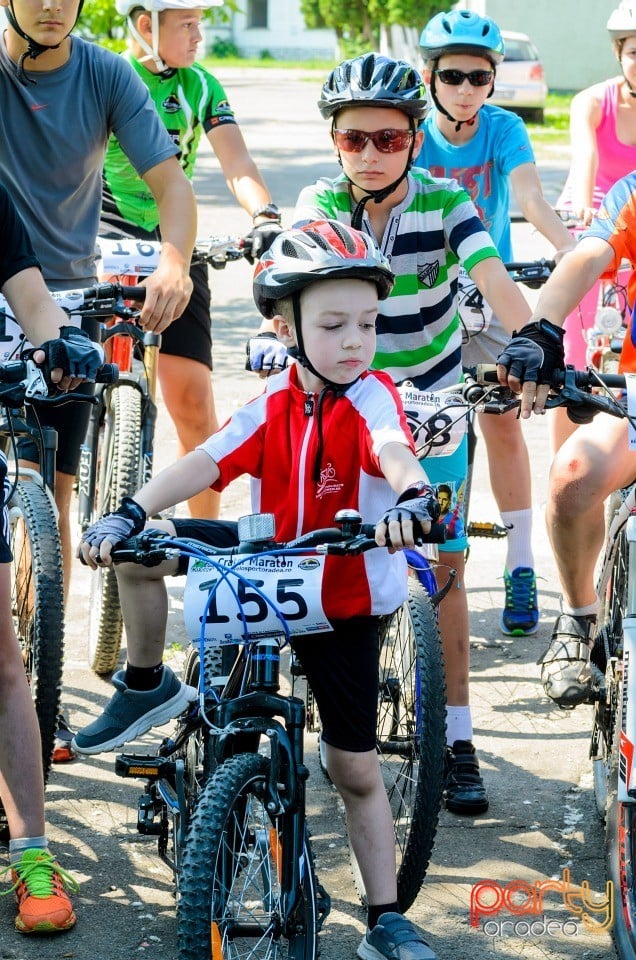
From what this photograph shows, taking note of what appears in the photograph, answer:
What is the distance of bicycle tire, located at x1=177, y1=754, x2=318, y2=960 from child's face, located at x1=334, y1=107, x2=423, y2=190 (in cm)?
193

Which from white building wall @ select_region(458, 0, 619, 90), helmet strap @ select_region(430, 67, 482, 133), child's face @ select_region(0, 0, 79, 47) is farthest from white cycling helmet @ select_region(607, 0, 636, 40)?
white building wall @ select_region(458, 0, 619, 90)

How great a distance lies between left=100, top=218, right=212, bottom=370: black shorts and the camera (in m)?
6.05

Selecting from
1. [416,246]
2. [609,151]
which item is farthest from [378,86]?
[609,151]

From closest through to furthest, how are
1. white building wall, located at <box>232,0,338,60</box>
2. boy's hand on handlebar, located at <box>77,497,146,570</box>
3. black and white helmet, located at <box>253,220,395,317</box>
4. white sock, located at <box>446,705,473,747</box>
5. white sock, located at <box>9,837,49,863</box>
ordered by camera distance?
boy's hand on handlebar, located at <box>77,497,146,570</box>, black and white helmet, located at <box>253,220,395,317</box>, white sock, located at <box>9,837,49,863</box>, white sock, located at <box>446,705,473,747</box>, white building wall, located at <box>232,0,338,60</box>

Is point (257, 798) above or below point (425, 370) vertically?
below

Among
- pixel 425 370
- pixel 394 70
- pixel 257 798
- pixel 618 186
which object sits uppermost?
pixel 394 70

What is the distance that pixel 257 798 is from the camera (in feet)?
10.4

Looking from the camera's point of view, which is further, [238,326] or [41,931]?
[238,326]

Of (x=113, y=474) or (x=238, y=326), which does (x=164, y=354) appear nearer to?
(x=113, y=474)

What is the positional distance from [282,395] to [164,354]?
2.68m

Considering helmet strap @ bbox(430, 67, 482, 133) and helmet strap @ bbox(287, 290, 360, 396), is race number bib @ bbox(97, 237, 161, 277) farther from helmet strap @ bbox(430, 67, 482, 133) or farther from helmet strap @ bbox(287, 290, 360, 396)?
helmet strap @ bbox(287, 290, 360, 396)

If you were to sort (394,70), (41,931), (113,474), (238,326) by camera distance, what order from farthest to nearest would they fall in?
(238,326)
(113,474)
(394,70)
(41,931)

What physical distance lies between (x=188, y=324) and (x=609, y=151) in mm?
2542

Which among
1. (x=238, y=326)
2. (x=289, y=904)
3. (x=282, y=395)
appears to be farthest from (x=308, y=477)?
(x=238, y=326)
